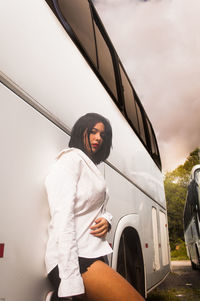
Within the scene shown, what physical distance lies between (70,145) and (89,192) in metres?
0.36

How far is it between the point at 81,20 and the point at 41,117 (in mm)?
1387

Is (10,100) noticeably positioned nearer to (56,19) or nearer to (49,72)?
(49,72)

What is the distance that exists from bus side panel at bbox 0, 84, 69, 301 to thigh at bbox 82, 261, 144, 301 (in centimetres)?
23

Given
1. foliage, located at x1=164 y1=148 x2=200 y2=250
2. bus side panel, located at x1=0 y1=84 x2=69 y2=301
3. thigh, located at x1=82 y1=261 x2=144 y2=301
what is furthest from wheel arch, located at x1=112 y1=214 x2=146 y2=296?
foliage, located at x1=164 y1=148 x2=200 y2=250

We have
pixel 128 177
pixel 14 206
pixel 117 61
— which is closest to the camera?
pixel 14 206

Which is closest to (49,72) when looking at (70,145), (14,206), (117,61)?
(70,145)

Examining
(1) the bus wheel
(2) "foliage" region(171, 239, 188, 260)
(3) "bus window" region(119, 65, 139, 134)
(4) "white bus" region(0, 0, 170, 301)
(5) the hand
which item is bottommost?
(2) "foliage" region(171, 239, 188, 260)

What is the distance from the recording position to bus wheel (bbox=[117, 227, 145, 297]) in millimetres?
2948

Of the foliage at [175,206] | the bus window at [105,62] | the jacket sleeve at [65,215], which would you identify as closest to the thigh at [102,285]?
the jacket sleeve at [65,215]

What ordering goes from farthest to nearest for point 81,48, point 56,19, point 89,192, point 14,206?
point 81,48 < point 56,19 < point 89,192 < point 14,206

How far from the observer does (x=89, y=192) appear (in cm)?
165

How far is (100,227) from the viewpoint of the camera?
1.68 meters

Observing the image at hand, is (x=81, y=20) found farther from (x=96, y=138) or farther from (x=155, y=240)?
(x=155, y=240)

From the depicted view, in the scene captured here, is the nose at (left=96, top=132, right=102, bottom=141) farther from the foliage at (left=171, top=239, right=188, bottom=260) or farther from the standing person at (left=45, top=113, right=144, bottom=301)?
the foliage at (left=171, top=239, right=188, bottom=260)
